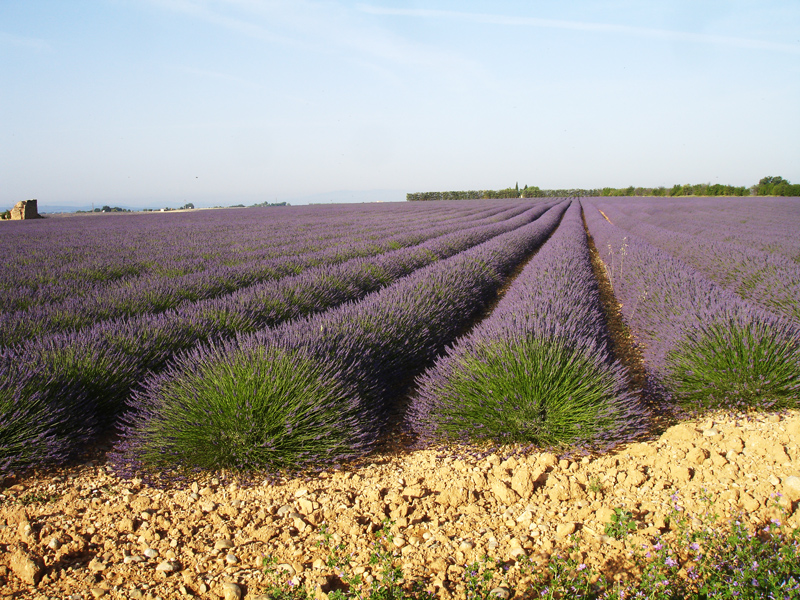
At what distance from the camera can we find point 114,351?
329 cm

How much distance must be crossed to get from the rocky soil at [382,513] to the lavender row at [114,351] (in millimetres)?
386

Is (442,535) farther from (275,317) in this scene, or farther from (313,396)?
(275,317)

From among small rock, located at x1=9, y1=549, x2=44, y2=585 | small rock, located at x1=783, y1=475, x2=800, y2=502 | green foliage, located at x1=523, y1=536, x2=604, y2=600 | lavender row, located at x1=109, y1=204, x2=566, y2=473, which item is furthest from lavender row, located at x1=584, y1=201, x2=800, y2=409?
small rock, located at x1=9, y1=549, x2=44, y2=585

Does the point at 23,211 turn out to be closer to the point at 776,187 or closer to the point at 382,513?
the point at 382,513

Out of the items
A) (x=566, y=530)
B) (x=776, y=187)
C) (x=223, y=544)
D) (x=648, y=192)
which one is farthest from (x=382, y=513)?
(x=648, y=192)

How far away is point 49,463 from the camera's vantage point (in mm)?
2445

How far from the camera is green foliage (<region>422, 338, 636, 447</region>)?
2.50 metres

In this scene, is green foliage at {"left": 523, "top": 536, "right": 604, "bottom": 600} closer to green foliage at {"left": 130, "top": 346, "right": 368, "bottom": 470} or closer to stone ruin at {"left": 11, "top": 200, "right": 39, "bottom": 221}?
green foliage at {"left": 130, "top": 346, "right": 368, "bottom": 470}

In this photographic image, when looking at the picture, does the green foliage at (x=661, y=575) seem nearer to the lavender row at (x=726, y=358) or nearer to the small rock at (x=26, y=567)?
the small rock at (x=26, y=567)

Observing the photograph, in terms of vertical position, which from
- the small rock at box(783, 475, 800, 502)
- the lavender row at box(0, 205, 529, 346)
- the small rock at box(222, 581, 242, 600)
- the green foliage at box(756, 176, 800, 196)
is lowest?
the small rock at box(222, 581, 242, 600)

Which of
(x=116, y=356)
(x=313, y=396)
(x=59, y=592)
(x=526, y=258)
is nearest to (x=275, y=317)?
(x=116, y=356)

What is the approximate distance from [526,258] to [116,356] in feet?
31.1

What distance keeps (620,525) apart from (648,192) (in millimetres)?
83700

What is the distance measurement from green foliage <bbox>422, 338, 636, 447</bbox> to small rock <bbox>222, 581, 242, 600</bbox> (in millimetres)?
1334
